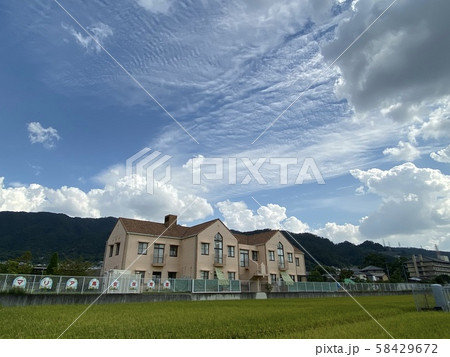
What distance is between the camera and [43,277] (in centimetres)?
1570

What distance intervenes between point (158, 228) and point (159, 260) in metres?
3.68

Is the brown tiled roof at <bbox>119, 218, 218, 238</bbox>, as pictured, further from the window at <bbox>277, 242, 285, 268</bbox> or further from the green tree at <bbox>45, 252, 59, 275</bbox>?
the green tree at <bbox>45, 252, 59, 275</bbox>

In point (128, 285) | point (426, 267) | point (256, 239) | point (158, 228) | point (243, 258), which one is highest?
point (158, 228)

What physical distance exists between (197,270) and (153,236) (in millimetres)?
5588

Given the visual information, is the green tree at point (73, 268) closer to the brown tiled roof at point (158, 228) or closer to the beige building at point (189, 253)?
the beige building at point (189, 253)

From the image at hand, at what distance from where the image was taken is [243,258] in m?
33.3

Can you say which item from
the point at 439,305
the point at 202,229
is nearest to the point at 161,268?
the point at 202,229

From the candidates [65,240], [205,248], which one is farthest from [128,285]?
[65,240]

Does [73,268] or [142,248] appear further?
[73,268]

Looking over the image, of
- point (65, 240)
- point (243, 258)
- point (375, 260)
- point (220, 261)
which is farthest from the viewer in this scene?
point (65, 240)

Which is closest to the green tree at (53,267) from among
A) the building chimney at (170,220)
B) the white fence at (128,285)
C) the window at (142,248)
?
the window at (142,248)

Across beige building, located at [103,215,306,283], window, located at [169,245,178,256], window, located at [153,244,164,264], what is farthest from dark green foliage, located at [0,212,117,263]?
window, located at [153,244,164,264]

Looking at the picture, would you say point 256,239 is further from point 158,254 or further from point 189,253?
point 158,254
